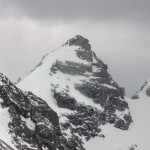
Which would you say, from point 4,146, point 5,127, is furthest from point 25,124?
point 4,146

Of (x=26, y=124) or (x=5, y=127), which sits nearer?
(x=5, y=127)

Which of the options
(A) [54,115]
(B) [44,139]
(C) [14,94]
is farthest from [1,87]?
(A) [54,115]

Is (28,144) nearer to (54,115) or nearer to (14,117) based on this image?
(14,117)

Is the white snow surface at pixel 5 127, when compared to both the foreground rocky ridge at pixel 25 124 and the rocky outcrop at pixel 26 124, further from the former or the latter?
the rocky outcrop at pixel 26 124

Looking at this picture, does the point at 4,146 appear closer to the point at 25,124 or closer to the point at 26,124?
the point at 25,124

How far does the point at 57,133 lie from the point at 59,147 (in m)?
4.42

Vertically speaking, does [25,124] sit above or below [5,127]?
above

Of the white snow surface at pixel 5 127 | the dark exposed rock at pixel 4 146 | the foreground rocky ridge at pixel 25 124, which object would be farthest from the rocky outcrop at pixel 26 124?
the dark exposed rock at pixel 4 146

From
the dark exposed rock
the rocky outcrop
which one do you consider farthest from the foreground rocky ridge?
the dark exposed rock

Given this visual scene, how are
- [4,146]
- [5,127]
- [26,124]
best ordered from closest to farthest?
[4,146]
[5,127]
[26,124]

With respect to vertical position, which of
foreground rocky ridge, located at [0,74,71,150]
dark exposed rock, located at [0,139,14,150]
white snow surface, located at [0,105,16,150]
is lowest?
dark exposed rock, located at [0,139,14,150]

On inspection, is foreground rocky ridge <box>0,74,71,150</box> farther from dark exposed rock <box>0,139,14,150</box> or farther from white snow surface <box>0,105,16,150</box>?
dark exposed rock <box>0,139,14,150</box>

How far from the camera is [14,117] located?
6127 inches

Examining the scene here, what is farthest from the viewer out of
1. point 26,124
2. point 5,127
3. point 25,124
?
point 26,124
